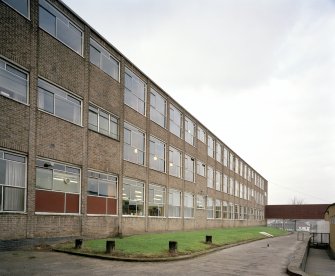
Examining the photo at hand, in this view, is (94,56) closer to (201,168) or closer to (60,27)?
(60,27)

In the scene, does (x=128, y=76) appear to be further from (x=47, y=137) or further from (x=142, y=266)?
(x=142, y=266)

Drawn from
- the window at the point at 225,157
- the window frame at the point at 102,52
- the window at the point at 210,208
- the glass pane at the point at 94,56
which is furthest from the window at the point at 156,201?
the window at the point at 225,157

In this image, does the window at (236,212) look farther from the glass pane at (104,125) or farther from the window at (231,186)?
the glass pane at (104,125)

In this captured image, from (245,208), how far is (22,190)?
2114 inches

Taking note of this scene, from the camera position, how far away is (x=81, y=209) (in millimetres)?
21094

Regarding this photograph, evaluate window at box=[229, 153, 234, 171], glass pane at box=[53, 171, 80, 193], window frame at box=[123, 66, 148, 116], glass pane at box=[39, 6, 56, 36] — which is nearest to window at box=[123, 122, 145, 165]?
window frame at box=[123, 66, 148, 116]

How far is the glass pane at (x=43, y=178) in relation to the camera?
18250 millimetres

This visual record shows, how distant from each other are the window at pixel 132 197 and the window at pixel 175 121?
330 inches

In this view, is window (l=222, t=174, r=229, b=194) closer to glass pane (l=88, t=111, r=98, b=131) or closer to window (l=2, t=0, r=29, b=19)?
glass pane (l=88, t=111, r=98, b=131)

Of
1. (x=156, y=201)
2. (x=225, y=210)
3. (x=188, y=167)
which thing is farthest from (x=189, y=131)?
(x=225, y=210)

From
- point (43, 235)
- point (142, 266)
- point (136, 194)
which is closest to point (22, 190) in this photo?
point (43, 235)

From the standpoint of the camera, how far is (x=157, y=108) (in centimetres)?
3266

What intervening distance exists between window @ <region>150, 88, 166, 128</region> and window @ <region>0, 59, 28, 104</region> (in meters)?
14.4

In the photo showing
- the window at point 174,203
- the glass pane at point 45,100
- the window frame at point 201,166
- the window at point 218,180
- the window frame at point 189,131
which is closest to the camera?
the glass pane at point 45,100
